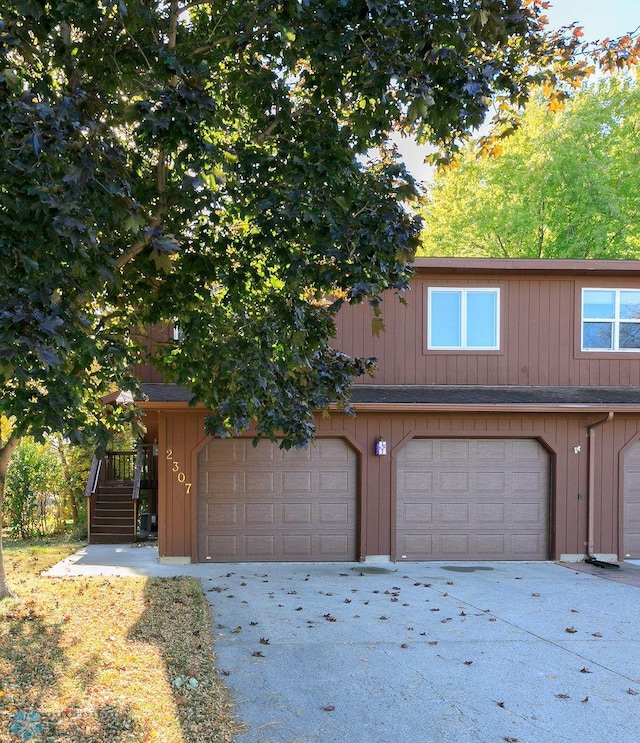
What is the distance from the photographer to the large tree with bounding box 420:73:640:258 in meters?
22.2

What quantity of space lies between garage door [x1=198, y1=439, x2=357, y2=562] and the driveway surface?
1034mm

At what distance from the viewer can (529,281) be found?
12.2 metres

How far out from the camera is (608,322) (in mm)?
12305

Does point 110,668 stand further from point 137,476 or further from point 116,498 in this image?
point 116,498

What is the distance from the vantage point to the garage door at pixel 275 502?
1103 centimetres

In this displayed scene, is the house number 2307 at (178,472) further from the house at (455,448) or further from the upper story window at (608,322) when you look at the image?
the upper story window at (608,322)

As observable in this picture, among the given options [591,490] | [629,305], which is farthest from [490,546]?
[629,305]

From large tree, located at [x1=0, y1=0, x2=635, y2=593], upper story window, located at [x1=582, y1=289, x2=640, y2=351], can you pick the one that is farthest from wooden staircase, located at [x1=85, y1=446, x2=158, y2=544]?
upper story window, located at [x1=582, y1=289, x2=640, y2=351]

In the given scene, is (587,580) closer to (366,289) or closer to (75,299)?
(366,289)

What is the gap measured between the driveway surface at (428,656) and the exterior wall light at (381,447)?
79.3 inches

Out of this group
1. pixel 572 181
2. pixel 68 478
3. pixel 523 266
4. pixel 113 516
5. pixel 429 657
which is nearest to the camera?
pixel 429 657

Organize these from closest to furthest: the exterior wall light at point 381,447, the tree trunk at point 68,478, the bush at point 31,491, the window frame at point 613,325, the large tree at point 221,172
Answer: the large tree at point 221,172
the exterior wall light at point 381,447
the window frame at point 613,325
the bush at point 31,491
the tree trunk at point 68,478

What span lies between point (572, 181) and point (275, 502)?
16780 millimetres

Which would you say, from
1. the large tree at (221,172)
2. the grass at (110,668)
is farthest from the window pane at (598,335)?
the grass at (110,668)
